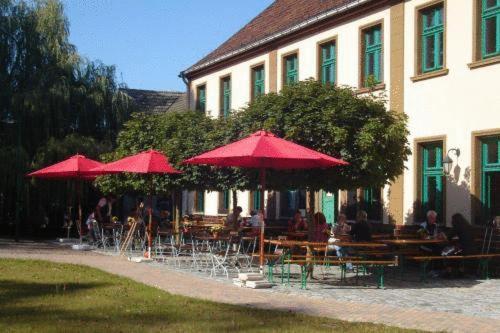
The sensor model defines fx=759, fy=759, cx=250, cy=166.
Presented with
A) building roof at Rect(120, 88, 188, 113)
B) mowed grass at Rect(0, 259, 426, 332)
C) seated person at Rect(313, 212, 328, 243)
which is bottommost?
mowed grass at Rect(0, 259, 426, 332)

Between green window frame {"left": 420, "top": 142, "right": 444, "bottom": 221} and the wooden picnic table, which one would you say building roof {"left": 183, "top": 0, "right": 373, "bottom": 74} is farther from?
the wooden picnic table

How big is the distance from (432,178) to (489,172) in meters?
1.79

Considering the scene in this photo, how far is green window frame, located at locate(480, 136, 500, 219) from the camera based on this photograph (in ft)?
54.3

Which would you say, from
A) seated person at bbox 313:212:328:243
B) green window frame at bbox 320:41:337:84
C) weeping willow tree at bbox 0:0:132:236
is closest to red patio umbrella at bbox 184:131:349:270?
seated person at bbox 313:212:328:243

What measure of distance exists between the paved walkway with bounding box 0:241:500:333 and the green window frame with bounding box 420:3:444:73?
7.28m

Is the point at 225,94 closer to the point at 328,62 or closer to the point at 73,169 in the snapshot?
the point at 328,62

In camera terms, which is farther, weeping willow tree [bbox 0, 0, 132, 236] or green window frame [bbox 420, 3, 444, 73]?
weeping willow tree [bbox 0, 0, 132, 236]

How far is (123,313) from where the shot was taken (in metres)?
9.70

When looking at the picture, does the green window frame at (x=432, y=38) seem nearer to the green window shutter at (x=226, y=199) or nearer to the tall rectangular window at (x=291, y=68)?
the tall rectangular window at (x=291, y=68)

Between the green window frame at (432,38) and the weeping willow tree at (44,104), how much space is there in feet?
43.6

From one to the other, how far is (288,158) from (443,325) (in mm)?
4367

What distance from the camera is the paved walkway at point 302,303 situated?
31.9ft

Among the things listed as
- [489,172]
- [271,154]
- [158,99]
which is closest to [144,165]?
[271,154]

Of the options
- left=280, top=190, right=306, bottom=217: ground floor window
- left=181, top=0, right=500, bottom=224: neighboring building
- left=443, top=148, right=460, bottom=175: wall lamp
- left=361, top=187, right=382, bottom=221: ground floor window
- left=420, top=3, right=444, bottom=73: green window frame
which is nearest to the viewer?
left=181, top=0, right=500, bottom=224: neighboring building
